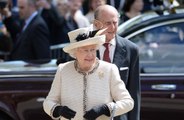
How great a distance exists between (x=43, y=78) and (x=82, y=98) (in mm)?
2368

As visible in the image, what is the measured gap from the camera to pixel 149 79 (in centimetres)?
652

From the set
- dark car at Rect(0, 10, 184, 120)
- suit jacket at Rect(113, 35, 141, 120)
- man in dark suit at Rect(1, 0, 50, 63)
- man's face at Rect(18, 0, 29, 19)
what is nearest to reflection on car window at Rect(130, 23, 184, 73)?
dark car at Rect(0, 10, 184, 120)

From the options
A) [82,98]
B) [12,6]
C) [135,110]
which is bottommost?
[12,6]

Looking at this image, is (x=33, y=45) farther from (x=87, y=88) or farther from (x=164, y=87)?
(x=87, y=88)

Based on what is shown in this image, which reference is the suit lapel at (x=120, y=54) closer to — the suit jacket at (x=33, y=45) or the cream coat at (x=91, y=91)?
the cream coat at (x=91, y=91)

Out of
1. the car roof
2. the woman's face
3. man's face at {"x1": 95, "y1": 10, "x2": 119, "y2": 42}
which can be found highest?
→ man's face at {"x1": 95, "y1": 10, "x2": 119, "y2": 42}

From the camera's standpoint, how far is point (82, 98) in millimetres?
4238

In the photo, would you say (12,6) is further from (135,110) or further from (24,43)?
(135,110)

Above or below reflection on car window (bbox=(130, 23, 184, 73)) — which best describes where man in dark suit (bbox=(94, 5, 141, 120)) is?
above

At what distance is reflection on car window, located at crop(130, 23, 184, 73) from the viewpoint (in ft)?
21.7

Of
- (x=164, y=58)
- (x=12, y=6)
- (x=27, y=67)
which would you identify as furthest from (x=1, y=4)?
(x=164, y=58)

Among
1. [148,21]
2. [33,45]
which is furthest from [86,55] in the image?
[33,45]

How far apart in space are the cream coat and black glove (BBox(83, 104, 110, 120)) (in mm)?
49

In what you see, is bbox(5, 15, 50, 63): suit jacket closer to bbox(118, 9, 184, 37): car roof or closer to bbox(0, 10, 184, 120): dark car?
bbox(0, 10, 184, 120): dark car
